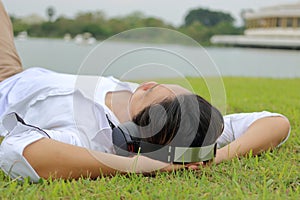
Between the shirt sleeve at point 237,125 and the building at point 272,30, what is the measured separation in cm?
963

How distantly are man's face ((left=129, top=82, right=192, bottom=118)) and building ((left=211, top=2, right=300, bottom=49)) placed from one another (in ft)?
32.5

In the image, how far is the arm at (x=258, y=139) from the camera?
1.33 meters

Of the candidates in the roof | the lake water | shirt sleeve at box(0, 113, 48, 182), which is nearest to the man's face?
shirt sleeve at box(0, 113, 48, 182)

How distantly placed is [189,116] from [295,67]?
6.20m

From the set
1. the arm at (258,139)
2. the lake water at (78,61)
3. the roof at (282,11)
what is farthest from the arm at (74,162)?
the roof at (282,11)

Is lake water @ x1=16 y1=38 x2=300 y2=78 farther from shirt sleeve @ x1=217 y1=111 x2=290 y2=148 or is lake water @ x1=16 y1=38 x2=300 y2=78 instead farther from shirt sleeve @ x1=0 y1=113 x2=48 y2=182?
shirt sleeve @ x1=0 y1=113 x2=48 y2=182

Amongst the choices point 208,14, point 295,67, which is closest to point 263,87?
point 295,67

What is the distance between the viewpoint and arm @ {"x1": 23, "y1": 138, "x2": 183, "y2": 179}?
1097mm

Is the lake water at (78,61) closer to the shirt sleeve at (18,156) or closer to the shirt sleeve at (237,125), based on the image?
the shirt sleeve at (237,125)

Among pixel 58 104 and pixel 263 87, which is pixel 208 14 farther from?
pixel 58 104

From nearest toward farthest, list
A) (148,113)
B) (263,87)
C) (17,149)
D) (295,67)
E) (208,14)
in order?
(17,149)
(148,113)
(263,87)
(295,67)
(208,14)

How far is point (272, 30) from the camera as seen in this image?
1319cm

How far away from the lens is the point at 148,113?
1202 mm

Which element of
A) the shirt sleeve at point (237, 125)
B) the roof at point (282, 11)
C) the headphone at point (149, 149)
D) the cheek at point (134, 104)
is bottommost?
the roof at point (282, 11)
